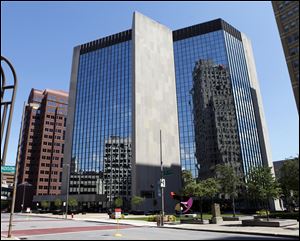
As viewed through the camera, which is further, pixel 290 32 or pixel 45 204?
pixel 45 204

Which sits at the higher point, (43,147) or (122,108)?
(122,108)

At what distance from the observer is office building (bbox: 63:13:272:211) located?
9125cm

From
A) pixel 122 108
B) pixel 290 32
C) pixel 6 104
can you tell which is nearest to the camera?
pixel 6 104

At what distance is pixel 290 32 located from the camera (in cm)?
2569

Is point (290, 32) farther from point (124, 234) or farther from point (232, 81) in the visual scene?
point (232, 81)

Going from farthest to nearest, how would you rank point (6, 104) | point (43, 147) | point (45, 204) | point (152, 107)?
point (43, 147) → point (45, 204) → point (152, 107) → point (6, 104)

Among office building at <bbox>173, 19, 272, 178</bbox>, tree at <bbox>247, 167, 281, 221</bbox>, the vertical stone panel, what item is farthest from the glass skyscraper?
tree at <bbox>247, 167, 281, 221</bbox>

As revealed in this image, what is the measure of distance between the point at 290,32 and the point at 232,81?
74.8m

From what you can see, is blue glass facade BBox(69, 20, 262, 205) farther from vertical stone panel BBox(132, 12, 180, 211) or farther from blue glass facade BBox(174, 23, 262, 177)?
vertical stone panel BBox(132, 12, 180, 211)

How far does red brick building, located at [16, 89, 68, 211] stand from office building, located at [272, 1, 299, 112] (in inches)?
5153

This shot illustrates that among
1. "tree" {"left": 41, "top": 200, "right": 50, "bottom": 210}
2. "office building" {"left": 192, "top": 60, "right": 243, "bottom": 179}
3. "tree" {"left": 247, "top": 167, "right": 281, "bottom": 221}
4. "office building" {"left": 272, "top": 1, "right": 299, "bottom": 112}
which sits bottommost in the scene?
"tree" {"left": 247, "top": 167, "right": 281, "bottom": 221}

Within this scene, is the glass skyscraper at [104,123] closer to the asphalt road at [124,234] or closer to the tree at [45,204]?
the tree at [45,204]

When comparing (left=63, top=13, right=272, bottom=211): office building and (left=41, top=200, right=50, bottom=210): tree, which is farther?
(left=41, top=200, right=50, bottom=210): tree

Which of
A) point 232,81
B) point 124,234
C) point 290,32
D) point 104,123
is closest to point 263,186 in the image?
point 290,32
